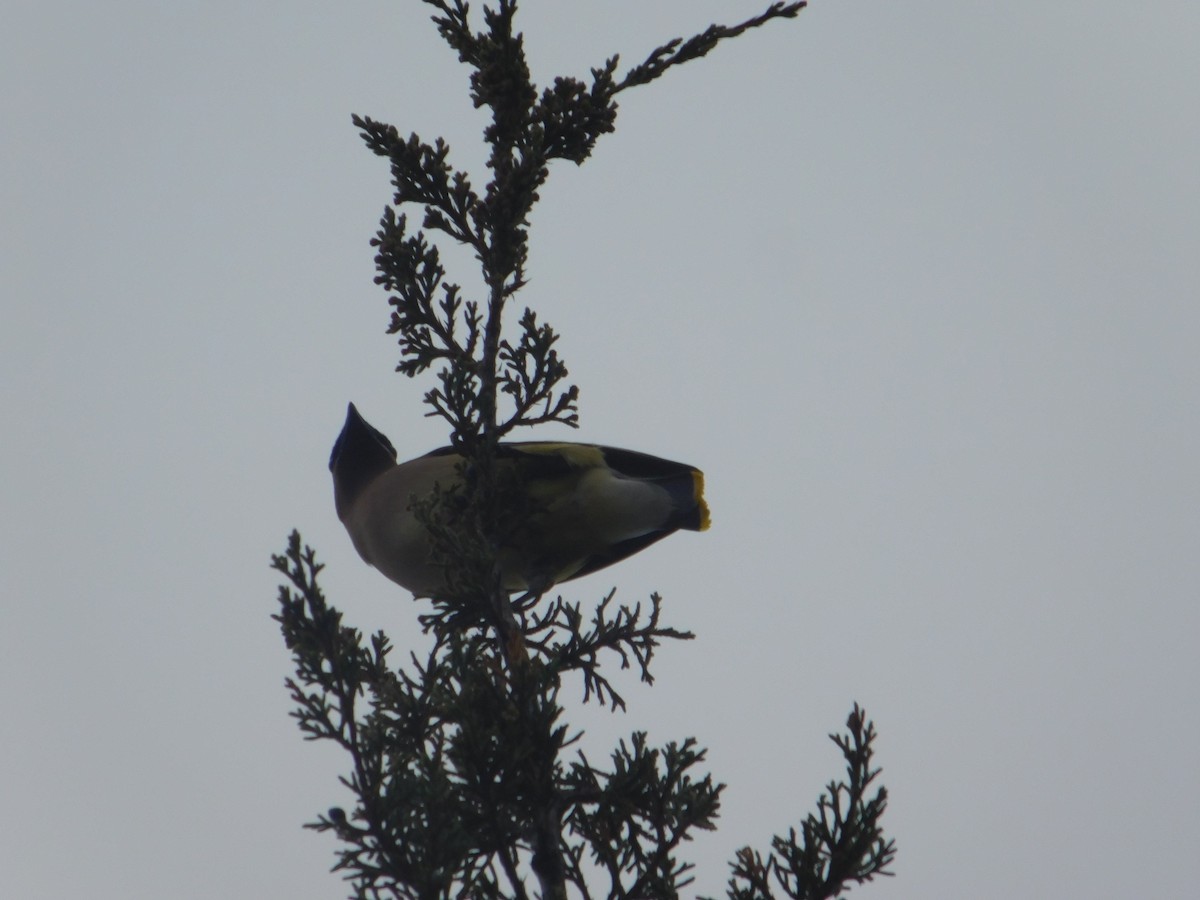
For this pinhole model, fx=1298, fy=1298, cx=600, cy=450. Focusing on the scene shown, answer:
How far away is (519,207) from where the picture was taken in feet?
12.4

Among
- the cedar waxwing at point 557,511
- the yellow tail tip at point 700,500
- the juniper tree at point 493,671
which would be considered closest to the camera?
the juniper tree at point 493,671

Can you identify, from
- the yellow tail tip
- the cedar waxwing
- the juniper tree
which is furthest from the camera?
the yellow tail tip

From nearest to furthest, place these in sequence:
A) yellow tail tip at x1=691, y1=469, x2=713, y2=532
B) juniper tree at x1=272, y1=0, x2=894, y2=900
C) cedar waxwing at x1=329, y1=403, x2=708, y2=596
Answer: juniper tree at x1=272, y1=0, x2=894, y2=900 → cedar waxwing at x1=329, y1=403, x2=708, y2=596 → yellow tail tip at x1=691, y1=469, x2=713, y2=532

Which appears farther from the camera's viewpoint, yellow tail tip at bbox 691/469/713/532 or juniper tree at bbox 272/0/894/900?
yellow tail tip at bbox 691/469/713/532

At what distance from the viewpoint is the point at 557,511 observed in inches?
193

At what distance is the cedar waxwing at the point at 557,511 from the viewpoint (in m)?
4.90

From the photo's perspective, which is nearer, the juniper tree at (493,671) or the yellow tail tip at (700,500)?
the juniper tree at (493,671)

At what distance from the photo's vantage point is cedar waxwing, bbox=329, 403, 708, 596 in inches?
193

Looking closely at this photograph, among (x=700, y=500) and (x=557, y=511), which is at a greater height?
(x=700, y=500)

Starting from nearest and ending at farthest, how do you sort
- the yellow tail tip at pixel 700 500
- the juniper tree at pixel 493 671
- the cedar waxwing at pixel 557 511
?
1. the juniper tree at pixel 493 671
2. the cedar waxwing at pixel 557 511
3. the yellow tail tip at pixel 700 500

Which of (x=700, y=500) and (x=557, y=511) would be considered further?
(x=700, y=500)

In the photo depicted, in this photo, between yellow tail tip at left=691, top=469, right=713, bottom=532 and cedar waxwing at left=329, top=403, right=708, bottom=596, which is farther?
yellow tail tip at left=691, top=469, right=713, bottom=532

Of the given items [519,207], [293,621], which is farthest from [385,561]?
[293,621]

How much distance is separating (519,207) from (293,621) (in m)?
1.46
